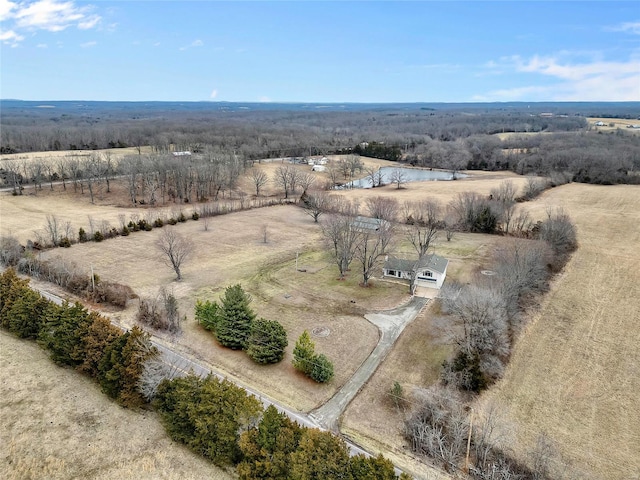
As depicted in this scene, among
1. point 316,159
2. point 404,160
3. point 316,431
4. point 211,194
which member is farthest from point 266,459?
point 404,160

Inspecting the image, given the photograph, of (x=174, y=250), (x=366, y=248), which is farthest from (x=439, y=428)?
(x=174, y=250)

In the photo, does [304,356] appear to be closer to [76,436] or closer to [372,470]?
[372,470]

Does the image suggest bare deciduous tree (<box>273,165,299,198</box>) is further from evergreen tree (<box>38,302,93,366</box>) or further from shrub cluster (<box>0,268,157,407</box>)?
evergreen tree (<box>38,302,93,366</box>)

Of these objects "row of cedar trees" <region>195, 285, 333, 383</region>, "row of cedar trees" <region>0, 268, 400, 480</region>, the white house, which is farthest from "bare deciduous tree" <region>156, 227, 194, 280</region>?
the white house

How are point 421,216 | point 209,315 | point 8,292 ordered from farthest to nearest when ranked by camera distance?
point 421,216 → point 209,315 → point 8,292

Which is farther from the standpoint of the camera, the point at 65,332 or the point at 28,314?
the point at 28,314

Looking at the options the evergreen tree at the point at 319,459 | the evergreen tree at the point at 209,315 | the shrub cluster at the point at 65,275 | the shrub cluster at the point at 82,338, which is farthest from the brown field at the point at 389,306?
the shrub cluster at the point at 82,338
